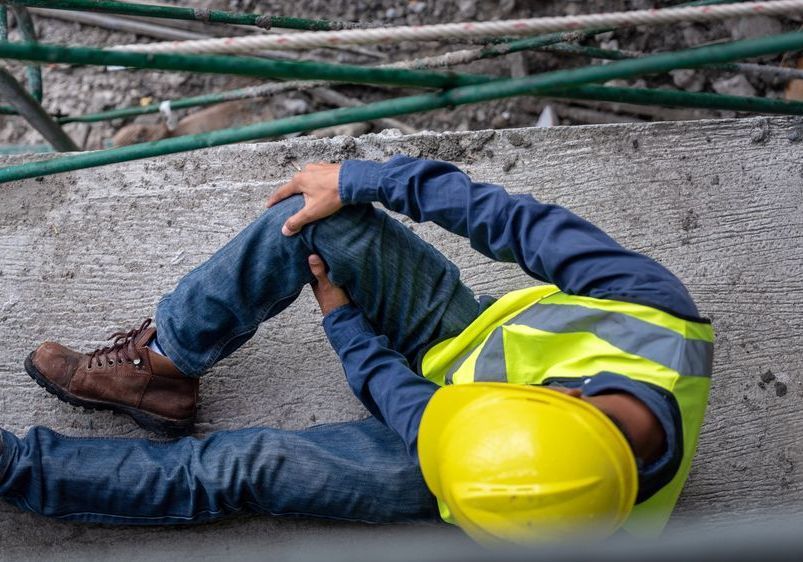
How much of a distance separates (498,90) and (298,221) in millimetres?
578

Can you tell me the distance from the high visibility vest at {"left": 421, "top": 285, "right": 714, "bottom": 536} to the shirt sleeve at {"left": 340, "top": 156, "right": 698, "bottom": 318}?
0.04m

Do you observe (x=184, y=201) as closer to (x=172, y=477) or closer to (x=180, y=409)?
(x=180, y=409)

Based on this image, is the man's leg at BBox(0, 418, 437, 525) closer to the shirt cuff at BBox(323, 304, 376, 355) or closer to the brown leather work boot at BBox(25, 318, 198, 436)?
the brown leather work boot at BBox(25, 318, 198, 436)

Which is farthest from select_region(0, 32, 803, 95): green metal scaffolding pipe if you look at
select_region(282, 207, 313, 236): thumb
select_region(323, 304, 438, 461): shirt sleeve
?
select_region(323, 304, 438, 461): shirt sleeve

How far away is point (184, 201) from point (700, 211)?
1523 millimetres

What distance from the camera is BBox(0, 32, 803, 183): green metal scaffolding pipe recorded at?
1281 mm

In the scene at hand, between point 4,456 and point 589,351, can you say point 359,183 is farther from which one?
point 4,456

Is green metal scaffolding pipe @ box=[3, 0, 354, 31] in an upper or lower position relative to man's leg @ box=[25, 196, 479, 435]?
upper

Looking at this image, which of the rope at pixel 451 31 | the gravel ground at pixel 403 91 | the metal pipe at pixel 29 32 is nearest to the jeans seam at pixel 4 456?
the metal pipe at pixel 29 32

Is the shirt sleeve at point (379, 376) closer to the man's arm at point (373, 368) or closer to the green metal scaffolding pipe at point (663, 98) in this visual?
the man's arm at point (373, 368)

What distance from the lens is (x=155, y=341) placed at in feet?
6.41

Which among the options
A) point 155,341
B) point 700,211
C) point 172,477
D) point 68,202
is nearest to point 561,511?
point 172,477

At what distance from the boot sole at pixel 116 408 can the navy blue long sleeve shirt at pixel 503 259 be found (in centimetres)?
51

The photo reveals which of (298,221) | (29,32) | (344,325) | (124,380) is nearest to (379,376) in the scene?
(344,325)
